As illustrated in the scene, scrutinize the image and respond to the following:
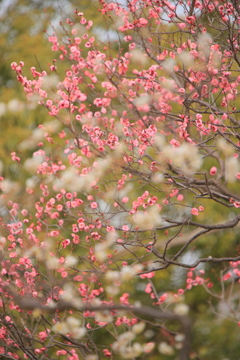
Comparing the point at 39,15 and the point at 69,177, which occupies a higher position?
the point at 39,15

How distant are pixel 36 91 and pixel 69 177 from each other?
0.79 meters

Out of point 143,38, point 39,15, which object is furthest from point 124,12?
point 39,15

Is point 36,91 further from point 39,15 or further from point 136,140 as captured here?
point 39,15

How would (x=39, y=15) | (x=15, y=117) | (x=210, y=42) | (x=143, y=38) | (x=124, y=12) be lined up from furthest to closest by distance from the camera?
(x=39, y=15), (x=15, y=117), (x=124, y=12), (x=143, y=38), (x=210, y=42)

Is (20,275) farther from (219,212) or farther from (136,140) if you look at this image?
(219,212)

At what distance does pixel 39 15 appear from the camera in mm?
8750

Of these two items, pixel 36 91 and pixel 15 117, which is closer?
pixel 36 91

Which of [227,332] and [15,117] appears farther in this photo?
[15,117]

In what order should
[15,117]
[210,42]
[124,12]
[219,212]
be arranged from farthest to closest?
1. [15,117]
2. [219,212]
3. [124,12]
4. [210,42]

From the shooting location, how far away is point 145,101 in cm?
422

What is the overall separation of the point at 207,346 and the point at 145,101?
3362 mm

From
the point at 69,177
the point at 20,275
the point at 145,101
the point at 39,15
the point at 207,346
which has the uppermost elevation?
the point at 39,15

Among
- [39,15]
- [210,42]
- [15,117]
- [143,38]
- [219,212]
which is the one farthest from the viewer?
[39,15]

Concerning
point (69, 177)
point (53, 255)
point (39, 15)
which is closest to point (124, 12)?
point (69, 177)
